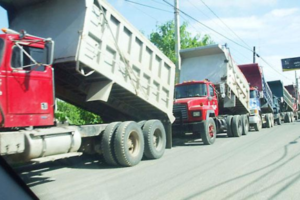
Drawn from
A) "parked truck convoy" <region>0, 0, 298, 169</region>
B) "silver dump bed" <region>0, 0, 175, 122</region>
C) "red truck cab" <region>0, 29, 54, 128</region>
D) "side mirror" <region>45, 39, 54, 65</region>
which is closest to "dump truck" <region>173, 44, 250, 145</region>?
"parked truck convoy" <region>0, 0, 298, 169</region>

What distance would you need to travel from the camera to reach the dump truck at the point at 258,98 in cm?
1794

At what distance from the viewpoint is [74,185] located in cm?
606

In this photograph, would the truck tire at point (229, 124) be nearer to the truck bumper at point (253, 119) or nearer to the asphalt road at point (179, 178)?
the truck bumper at point (253, 119)

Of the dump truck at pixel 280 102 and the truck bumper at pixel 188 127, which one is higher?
the dump truck at pixel 280 102

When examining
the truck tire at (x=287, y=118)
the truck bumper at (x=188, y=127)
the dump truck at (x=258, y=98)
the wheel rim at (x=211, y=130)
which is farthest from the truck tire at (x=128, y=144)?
the truck tire at (x=287, y=118)

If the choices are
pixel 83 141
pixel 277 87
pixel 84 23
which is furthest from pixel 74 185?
pixel 277 87

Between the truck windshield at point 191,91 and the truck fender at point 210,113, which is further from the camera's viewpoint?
the truck windshield at point 191,91

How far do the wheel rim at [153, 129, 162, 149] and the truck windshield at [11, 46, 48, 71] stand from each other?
13.3ft


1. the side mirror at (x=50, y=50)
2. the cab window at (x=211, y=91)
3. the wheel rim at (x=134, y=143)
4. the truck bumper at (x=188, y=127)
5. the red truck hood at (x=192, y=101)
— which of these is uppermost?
the side mirror at (x=50, y=50)

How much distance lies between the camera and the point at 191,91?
12.9m

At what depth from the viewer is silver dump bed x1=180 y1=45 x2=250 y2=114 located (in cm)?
1405

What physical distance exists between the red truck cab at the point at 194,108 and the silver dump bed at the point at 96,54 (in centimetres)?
254

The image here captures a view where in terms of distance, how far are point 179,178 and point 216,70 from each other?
28.3 feet

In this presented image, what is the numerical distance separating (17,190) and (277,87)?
24.8 meters
